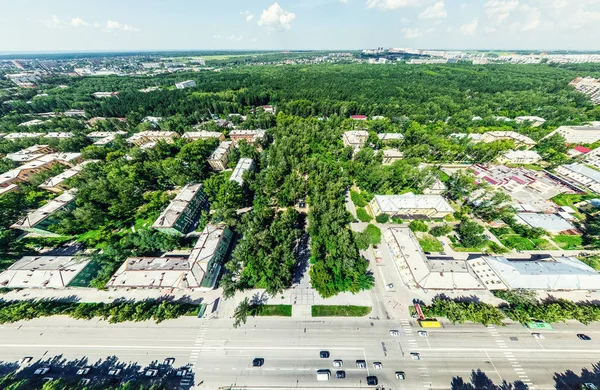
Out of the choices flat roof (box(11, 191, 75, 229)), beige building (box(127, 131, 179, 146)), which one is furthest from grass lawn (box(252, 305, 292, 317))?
beige building (box(127, 131, 179, 146))

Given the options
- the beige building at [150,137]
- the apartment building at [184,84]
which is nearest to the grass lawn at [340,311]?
the beige building at [150,137]

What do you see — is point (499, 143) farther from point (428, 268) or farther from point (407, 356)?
point (407, 356)

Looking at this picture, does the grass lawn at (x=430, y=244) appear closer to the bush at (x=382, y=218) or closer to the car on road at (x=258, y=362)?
the bush at (x=382, y=218)

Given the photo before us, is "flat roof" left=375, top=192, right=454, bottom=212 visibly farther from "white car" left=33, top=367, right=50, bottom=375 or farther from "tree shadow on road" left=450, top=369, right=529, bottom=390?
"white car" left=33, top=367, right=50, bottom=375

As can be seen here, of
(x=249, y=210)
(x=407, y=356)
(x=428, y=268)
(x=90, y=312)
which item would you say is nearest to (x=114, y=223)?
(x=90, y=312)

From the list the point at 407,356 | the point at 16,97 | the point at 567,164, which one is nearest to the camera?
the point at 407,356

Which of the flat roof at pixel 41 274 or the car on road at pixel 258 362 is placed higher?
the flat roof at pixel 41 274
